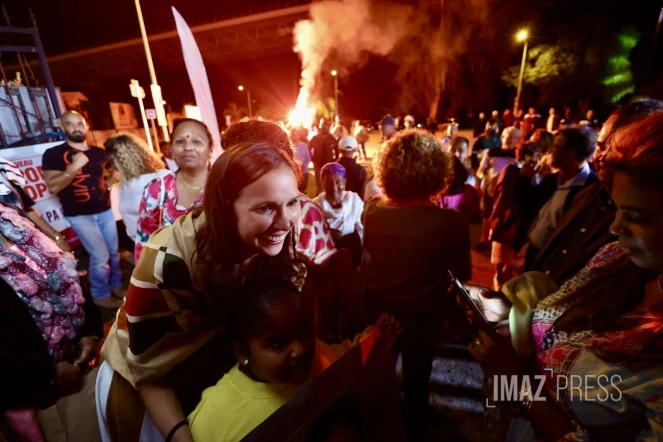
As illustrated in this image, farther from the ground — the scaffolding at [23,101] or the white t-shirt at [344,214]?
the scaffolding at [23,101]

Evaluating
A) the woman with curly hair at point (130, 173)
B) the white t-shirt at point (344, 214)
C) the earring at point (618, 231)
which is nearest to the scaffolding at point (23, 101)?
the woman with curly hair at point (130, 173)

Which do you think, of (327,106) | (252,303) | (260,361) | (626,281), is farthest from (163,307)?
(327,106)

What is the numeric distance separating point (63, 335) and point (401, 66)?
3203 centimetres

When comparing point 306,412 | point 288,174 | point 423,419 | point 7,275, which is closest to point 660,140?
point 288,174

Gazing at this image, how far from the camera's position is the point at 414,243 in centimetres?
205

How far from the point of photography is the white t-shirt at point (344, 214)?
12.1ft

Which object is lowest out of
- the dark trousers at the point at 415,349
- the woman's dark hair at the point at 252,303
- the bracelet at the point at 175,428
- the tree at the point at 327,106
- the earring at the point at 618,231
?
the dark trousers at the point at 415,349

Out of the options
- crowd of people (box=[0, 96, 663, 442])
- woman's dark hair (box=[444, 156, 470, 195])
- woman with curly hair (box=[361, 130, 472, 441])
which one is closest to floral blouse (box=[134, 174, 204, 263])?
crowd of people (box=[0, 96, 663, 442])

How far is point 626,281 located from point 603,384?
0.47 metres

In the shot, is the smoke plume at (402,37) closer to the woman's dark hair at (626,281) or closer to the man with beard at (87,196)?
the man with beard at (87,196)

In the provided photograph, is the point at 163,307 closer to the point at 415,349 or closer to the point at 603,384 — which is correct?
the point at 603,384

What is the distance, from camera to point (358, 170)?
505 cm

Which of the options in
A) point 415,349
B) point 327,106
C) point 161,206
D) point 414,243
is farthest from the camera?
point 327,106

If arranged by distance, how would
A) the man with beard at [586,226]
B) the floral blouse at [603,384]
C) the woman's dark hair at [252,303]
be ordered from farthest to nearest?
the man with beard at [586,226] → the woman's dark hair at [252,303] → the floral blouse at [603,384]
